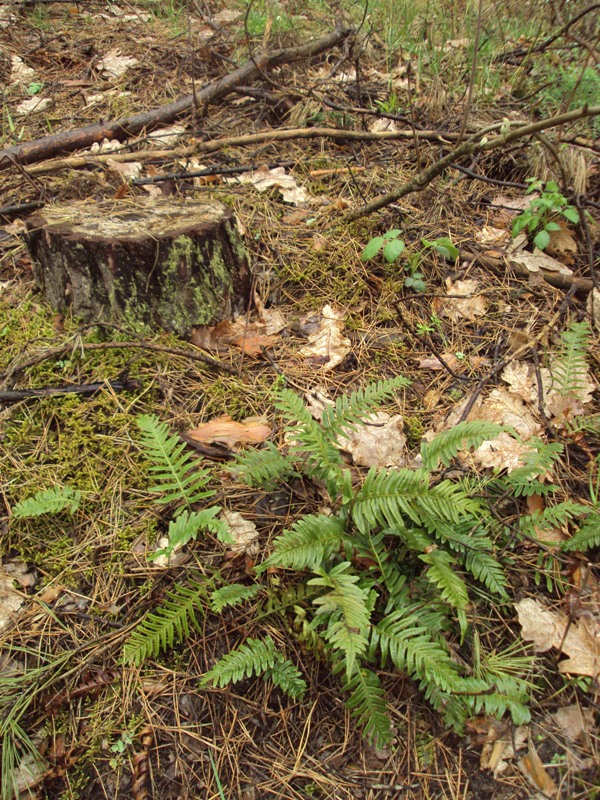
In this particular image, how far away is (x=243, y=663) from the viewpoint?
1.82 meters

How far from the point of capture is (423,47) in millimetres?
4855

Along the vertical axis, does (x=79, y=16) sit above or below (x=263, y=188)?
above

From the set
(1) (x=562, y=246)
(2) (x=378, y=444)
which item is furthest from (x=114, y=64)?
(2) (x=378, y=444)

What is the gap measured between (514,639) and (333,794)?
839 millimetres

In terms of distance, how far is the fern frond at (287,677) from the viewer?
1.83m

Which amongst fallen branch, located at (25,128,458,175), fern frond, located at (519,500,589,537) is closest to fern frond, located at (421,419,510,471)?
fern frond, located at (519,500,589,537)

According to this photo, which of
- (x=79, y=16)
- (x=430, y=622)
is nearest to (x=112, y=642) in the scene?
(x=430, y=622)

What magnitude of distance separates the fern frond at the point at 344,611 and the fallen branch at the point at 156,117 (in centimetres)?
338

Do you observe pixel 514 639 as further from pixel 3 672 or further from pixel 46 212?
pixel 46 212

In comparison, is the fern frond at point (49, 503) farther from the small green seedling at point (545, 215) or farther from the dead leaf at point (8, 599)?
the small green seedling at point (545, 215)

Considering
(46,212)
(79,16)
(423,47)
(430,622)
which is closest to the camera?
(430,622)

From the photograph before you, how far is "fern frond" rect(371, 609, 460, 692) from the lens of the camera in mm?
1721

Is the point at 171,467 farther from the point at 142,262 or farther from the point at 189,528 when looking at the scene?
the point at 142,262

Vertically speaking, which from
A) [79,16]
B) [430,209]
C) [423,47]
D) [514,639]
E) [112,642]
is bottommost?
[514,639]
